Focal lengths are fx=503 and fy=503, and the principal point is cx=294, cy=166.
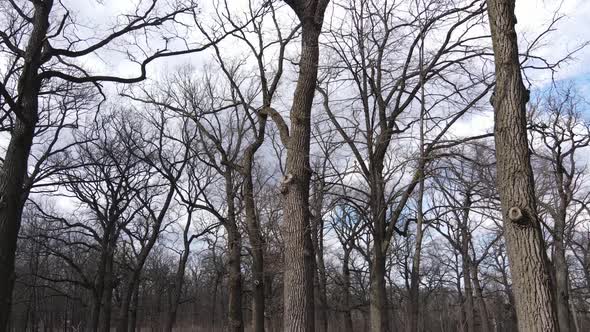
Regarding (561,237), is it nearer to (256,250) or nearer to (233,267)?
(256,250)

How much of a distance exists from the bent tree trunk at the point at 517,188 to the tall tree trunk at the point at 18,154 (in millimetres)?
7097

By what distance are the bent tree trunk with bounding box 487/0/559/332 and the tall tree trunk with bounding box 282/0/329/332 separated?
2.90 metres

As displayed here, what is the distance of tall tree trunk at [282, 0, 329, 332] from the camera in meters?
7.12

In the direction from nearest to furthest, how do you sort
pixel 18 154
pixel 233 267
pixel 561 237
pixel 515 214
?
pixel 515 214 → pixel 18 154 → pixel 233 267 → pixel 561 237

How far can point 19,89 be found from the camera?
27.5 ft

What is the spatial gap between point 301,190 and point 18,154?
15.5 feet

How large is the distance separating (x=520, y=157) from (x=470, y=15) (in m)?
6.13

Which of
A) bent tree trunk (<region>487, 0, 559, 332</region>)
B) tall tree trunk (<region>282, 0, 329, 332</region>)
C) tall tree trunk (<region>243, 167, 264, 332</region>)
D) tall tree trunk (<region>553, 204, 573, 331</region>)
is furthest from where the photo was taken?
tall tree trunk (<region>553, 204, 573, 331</region>)

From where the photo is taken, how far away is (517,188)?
18.0ft

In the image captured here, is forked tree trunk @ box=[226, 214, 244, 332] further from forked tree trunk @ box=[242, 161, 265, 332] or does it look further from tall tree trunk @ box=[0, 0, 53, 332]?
tall tree trunk @ box=[0, 0, 53, 332]

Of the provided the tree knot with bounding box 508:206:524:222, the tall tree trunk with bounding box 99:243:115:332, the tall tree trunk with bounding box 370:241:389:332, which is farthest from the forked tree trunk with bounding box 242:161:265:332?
the tree knot with bounding box 508:206:524:222

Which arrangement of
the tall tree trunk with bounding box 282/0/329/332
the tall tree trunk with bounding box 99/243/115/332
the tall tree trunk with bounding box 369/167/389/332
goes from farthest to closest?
the tall tree trunk with bounding box 99/243/115/332 → the tall tree trunk with bounding box 369/167/389/332 → the tall tree trunk with bounding box 282/0/329/332

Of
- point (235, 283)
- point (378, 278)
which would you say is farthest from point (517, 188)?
point (235, 283)

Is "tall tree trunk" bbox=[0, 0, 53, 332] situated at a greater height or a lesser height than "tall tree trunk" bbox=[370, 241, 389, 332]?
greater
